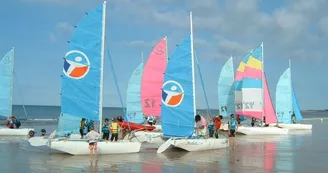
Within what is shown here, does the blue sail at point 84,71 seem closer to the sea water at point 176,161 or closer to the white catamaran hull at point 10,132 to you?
the sea water at point 176,161

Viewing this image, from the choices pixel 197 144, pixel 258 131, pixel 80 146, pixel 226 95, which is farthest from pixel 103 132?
pixel 226 95

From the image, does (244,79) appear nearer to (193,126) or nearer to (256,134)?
(256,134)

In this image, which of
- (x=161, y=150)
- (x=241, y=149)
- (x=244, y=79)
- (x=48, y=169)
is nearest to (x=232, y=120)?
(x=241, y=149)

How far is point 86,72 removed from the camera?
17234 millimetres

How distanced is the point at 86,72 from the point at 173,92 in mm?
3925

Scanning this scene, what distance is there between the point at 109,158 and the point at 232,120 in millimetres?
9096

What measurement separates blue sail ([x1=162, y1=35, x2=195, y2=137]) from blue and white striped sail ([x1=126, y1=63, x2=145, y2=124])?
12.8 metres

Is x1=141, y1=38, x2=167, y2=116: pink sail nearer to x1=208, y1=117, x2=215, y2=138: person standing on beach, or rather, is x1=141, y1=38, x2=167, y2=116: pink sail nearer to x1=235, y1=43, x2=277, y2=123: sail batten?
x1=208, y1=117, x2=215, y2=138: person standing on beach

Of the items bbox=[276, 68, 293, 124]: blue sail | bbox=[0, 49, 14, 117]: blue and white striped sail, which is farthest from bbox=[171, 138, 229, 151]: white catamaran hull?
bbox=[276, 68, 293, 124]: blue sail

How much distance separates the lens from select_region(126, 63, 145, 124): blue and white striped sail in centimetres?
3152

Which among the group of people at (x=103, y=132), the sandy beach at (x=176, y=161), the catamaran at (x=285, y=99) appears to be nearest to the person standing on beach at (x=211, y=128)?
the sandy beach at (x=176, y=161)

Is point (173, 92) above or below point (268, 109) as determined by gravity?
above

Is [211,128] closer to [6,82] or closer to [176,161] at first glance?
[176,161]

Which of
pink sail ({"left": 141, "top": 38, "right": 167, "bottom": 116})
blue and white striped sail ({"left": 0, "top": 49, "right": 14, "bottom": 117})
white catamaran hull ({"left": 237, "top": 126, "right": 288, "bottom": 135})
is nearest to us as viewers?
pink sail ({"left": 141, "top": 38, "right": 167, "bottom": 116})
